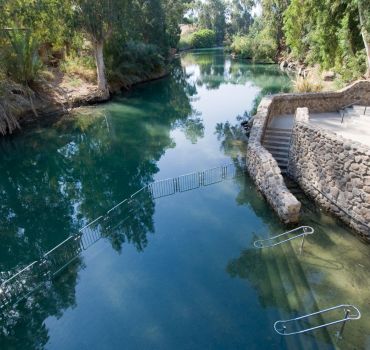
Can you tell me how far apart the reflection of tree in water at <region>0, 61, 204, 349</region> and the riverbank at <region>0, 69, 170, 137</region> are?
6.31 ft

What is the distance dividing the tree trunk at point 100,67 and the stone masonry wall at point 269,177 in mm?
20395

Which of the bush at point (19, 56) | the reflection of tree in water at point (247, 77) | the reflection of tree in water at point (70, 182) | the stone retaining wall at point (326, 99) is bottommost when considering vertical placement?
the reflection of tree in water at point (247, 77)

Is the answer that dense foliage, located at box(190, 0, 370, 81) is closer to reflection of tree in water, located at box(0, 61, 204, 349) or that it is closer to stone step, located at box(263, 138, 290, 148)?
stone step, located at box(263, 138, 290, 148)

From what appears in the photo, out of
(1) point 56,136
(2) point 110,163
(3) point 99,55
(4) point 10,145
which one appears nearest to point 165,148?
(2) point 110,163

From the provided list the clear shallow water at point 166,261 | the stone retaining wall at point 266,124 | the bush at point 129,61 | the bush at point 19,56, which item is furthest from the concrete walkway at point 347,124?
the bush at point 129,61

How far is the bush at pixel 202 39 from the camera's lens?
320 feet

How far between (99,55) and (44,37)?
5.14 m

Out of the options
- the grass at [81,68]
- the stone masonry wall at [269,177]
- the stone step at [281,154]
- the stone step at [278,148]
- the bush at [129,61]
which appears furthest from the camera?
the bush at [129,61]

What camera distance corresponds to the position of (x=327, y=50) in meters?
26.6

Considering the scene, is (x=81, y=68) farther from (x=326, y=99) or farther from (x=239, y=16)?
(x=239, y=16)

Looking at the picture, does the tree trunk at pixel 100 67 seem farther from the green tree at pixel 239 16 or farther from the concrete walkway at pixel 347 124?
the green tree at pixel 239 16

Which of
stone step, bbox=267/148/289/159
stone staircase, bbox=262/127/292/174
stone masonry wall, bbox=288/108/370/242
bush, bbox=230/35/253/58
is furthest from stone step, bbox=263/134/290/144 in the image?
bush, bbox=230/35/253/58

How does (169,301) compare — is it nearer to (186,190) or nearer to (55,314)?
(55,314)

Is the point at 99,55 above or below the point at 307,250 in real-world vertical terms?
above
